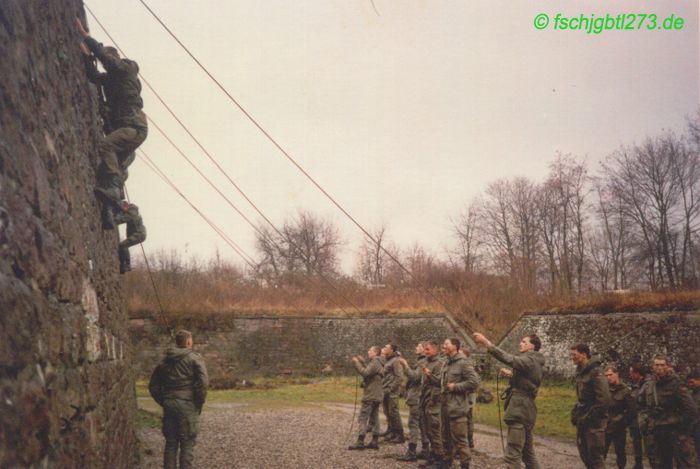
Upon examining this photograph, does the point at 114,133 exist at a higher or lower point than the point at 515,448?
higher

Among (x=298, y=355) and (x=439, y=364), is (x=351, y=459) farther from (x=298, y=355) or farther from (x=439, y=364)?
(x=298, y=355)

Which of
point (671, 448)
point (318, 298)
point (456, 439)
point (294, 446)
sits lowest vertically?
point (294, 446)

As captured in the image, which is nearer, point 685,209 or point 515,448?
point 515,448

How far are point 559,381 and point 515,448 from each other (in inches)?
586

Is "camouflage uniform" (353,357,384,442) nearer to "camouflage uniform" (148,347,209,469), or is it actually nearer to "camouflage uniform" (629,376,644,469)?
"camouflage uniform" (148,347,209,469)

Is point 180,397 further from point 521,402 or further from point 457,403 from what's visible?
point 521,402

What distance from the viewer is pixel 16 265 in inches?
82.1

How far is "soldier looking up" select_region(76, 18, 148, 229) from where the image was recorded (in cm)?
564

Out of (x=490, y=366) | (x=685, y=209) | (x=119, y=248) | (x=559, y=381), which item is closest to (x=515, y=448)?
(x=119, y=248)

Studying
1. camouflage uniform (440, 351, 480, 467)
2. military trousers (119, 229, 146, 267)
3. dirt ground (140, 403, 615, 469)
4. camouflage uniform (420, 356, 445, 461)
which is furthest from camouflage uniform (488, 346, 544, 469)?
military trousers (119, 229, 146, 267)

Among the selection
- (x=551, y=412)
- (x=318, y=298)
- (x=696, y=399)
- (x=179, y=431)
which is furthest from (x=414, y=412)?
(x=318, y=298)

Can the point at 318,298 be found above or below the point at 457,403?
above

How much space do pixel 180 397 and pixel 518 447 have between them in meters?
4.61

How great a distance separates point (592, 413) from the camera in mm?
7754
